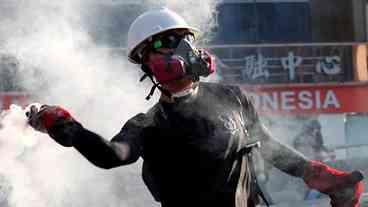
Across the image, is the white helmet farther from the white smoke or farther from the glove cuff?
the white smoke

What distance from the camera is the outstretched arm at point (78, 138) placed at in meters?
2.56

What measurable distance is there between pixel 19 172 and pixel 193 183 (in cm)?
138

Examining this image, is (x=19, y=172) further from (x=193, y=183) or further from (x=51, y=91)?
(x=193, y=183)

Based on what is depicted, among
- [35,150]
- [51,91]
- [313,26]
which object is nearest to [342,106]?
[313,26]

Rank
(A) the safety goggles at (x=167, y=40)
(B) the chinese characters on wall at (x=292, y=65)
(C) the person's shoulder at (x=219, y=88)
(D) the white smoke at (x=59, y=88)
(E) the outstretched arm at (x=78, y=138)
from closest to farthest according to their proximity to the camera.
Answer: (E) the outstretched arm at (x=78, y=138)
(A) the safety goggles at (x=167, y=40)
(C) the person's shoulder at (x=219, y=88)
(D) the white smoke at (x=59, y=88)
(B) the chinese characters on wall at (x=292, y=65)

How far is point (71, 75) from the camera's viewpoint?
178 inches

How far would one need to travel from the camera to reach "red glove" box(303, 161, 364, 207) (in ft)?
9.98

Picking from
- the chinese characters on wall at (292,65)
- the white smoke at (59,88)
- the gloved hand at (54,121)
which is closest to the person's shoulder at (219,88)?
the gloved hand at (54,121)

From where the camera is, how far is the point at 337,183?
305 cm

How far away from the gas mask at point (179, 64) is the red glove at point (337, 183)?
53 cm

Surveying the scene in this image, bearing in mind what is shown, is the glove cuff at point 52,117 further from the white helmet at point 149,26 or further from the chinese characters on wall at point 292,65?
the chinese characters on wall at point 292,65

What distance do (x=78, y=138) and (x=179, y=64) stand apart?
0.43 meters

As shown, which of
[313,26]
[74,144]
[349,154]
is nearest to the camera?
[74,144]

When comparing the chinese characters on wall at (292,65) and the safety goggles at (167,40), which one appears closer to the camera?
the safety goggles at (167,40)
